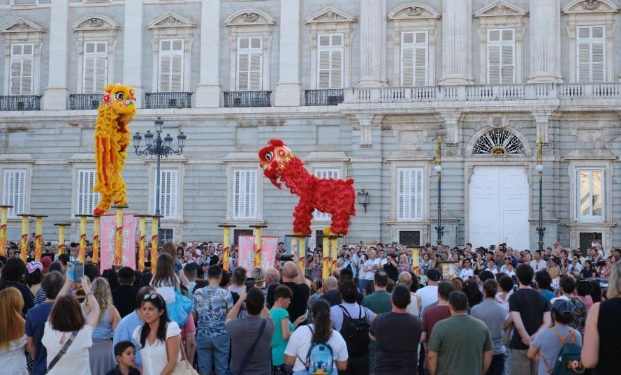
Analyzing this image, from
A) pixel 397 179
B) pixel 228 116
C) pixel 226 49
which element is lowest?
pixel 397 179

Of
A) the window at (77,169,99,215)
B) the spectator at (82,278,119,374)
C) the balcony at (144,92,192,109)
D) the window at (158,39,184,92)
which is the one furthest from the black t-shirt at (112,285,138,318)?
the window at (77,169,99,215)

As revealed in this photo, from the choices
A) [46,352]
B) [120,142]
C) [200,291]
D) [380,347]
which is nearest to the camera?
[46,352]

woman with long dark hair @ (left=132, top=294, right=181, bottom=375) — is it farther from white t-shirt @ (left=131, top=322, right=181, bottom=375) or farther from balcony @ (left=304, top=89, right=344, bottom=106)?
balcony @ (left=304, top=89, right=344, bottom=106)

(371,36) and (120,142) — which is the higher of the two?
(371,36)

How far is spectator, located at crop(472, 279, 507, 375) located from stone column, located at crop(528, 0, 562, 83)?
23076mm

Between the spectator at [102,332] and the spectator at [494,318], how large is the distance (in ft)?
13.9

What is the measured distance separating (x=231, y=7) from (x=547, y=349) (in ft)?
94.6

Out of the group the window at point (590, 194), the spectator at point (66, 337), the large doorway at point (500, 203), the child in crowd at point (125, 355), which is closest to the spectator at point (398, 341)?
the child in crowd at point (125, 355)

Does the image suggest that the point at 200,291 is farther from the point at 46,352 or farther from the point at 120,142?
the point at 120,142

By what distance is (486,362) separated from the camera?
9883 millimetres

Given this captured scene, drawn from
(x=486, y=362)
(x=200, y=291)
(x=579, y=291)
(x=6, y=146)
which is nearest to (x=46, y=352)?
(x=200, y=291)

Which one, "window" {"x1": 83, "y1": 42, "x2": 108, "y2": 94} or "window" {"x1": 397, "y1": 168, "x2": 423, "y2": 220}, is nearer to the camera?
"window" {"x1": 397, "y1": 168, "x2": 423, "y2": 220}

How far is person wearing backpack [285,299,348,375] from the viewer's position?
9625 millimetres

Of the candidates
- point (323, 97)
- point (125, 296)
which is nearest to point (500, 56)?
point (323, 97)
